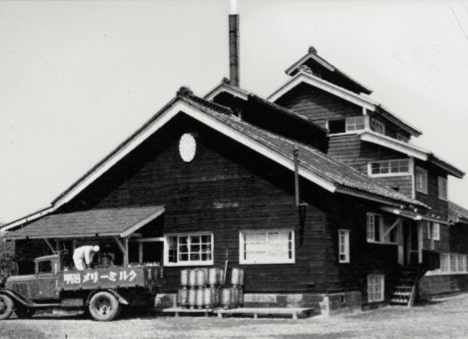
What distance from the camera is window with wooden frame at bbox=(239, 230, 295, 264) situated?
2209cm

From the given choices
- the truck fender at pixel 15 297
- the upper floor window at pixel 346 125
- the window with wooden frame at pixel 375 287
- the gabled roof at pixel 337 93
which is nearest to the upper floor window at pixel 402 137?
the gabled roof at pixel 337 93

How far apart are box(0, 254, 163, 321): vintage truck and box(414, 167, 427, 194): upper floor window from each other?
41.1 ft

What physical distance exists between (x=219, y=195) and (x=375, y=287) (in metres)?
6.63

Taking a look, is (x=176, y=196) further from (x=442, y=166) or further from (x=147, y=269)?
(x=442, y=166)

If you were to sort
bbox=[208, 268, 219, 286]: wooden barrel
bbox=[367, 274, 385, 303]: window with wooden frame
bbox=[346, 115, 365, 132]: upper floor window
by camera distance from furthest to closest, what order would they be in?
bbox=[346, 115, 365, 132]: upper floor window
bbox=[367, 274, 385, 303]: window with wooden frame
bbox=[208, 268, 219, 286]: wooden barrel

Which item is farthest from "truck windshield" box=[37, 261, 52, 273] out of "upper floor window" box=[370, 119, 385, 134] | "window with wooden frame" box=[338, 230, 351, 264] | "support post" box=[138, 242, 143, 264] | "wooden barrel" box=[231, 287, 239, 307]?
"upper floor window" box=[370, 119, 385, 134]

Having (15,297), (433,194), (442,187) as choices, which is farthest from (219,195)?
(442,187)

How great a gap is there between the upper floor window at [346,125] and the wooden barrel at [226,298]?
11256 millimetres

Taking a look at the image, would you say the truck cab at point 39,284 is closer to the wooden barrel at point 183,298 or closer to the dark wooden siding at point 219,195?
the wooden barrel at point 183,298

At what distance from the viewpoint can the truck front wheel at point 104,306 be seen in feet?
67.3

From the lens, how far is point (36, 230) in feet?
78.9

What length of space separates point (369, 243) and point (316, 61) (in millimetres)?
10957

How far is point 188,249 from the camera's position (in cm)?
2373

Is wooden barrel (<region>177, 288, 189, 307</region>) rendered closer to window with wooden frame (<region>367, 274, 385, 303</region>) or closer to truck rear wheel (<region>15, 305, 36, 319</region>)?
truck rear wheel (<region>15, 305, 36, 319</region>)
